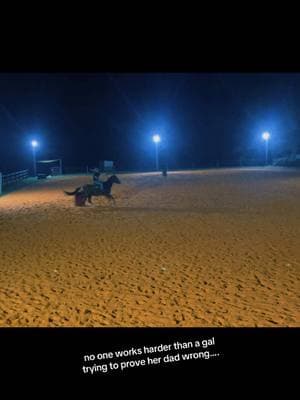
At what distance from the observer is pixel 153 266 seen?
745 cm

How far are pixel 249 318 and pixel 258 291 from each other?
1080 mm

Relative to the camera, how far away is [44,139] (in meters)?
62.2

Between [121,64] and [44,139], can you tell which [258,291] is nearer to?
[121,64]

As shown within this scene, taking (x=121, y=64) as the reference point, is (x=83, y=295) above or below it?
below

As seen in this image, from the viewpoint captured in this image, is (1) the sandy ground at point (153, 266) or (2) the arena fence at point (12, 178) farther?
(2) the arena fence at point (12, 178)

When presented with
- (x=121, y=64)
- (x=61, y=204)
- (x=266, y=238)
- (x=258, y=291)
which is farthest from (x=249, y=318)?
(x=61, y=204)

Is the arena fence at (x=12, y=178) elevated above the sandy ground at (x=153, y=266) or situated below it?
above

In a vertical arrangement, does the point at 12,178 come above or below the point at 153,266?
above

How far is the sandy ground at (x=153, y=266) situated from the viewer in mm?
5344

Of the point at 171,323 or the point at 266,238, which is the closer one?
the point at 171,323

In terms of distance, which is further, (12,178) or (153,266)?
(12,178)

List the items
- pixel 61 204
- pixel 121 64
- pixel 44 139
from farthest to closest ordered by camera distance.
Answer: pixel 44 139 → pixel 61 204 → pixel 121 64

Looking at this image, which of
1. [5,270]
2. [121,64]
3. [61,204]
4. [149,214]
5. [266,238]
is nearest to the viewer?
[121,64]

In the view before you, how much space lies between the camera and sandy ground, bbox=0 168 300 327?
534cm
